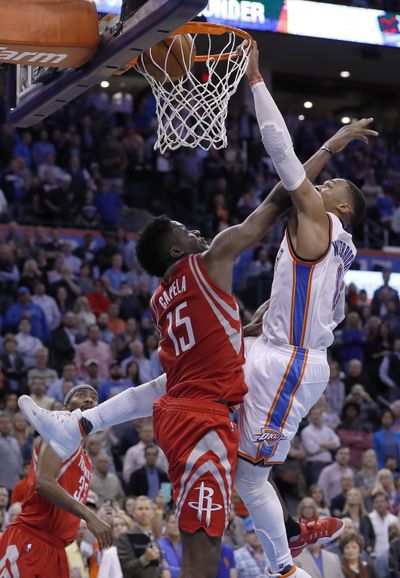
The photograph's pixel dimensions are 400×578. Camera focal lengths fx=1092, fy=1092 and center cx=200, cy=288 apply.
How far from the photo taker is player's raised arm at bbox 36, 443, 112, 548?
5.94 m

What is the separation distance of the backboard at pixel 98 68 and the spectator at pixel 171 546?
14.8 feet

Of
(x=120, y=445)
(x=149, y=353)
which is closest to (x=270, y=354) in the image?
(x=120, y=445)

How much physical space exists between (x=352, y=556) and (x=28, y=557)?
4.53 m

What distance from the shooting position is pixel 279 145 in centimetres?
530

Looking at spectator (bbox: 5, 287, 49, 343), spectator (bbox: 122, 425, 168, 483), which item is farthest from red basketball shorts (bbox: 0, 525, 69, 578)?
spectator (bbox: 5, 287, 49, 343)

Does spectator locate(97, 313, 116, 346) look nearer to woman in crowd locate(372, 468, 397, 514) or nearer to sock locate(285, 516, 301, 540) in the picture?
woman in crowd locate(372, 468, 397, 514)

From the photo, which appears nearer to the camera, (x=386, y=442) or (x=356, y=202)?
(x=356, y=202)

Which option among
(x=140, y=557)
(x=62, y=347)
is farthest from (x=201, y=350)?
(x=62, y=347)

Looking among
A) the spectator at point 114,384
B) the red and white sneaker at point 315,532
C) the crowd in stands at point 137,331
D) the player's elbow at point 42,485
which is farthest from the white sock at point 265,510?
the spectator at point 114,384

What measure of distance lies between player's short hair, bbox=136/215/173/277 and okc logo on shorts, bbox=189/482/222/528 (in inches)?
44.4

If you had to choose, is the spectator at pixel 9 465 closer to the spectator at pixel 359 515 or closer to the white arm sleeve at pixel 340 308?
the spectator at pixel 359 515

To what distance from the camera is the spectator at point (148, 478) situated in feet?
36.9

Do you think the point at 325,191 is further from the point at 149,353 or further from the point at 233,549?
the point at 149,353

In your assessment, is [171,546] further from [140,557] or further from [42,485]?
[42,485]
